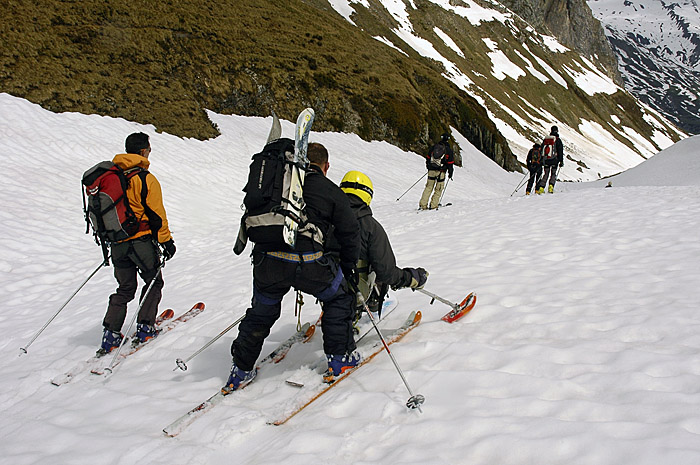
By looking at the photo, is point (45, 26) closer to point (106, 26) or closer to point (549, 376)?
point (106, 26)

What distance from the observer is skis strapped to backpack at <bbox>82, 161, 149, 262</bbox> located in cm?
468

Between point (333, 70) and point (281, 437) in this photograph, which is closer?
point (281, 437)

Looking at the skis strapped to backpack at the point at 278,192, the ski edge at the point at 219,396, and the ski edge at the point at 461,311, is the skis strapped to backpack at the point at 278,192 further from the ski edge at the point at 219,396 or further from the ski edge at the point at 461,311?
the ski edge at the point at 461,311

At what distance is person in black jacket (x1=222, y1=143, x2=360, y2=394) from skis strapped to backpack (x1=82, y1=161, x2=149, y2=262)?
211cm

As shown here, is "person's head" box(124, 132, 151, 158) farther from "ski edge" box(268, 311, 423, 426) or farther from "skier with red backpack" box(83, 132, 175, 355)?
"ski edge" box(268, 311, 423, 426)

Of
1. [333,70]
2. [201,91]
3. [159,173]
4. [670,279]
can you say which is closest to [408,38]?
[333,70]

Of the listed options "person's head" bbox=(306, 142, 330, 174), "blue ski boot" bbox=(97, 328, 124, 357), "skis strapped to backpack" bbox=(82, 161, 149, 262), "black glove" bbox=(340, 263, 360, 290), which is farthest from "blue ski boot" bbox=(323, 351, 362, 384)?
"blue ski boot" bbox=(97, 328, 124, 357)

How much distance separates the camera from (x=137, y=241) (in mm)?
4969

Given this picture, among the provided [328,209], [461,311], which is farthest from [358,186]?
[461,311]

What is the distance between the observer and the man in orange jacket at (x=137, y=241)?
4816mm

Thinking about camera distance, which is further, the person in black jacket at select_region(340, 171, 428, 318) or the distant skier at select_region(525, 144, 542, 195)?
the distant skier at select_region(525, 144, 542, 195)

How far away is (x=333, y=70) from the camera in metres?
30.1

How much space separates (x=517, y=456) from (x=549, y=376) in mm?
1070

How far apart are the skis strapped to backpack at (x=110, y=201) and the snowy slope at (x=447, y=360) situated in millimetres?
1594
